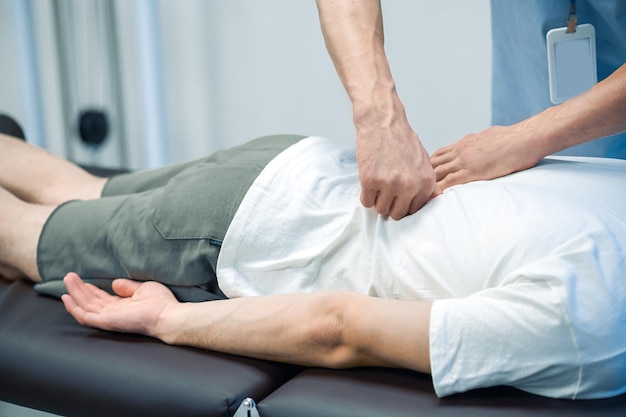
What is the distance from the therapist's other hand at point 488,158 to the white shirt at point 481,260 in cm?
3

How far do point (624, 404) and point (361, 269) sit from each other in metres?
0.43

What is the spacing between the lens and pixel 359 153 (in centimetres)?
129

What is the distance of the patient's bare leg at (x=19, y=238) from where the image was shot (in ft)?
5.25

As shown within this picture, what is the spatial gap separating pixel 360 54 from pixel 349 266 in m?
0.42

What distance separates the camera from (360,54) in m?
1.45

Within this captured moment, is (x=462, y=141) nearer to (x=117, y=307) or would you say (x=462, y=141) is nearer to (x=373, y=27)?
(x=373, y=27)

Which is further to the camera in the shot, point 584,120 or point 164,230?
point 164,230

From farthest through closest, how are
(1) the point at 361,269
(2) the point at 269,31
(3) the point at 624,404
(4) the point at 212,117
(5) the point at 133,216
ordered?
(4) the point at 212,117 → (2) the point at 269,31 → (5) the point at 133,216 → (1) the point at 361,269 → (3) the point at 624,404

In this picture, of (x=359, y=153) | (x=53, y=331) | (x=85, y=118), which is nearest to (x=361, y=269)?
(x=359, y=153)

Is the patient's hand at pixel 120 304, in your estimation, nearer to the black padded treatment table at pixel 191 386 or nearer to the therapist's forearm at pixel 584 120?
the black padded treatment table at pixel 191 386

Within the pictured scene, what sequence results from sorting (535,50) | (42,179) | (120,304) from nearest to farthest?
1. (120,304)
2. (535,50)
3. (42,179)

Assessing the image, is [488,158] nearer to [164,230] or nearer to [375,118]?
[375,118]

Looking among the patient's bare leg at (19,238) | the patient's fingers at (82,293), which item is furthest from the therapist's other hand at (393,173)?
the patient's bare leg at (19,238)

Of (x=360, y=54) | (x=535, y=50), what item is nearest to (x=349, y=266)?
(x=360, y=54)
